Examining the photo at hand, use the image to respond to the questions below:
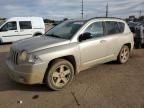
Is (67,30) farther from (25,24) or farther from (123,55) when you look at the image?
(25,24)

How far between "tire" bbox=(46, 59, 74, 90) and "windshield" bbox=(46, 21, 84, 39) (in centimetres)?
80

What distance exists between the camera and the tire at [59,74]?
5.04 m

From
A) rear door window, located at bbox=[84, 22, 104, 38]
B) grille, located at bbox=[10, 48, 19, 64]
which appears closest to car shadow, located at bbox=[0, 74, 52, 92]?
grille, located at bbox=[10, 48, 19, 64]

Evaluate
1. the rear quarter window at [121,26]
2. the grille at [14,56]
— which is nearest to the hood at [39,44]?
the grille at [14,56]

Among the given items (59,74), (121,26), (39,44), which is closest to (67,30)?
(39,44)

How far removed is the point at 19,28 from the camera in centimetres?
1442

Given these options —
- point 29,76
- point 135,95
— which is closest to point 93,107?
point 135,95

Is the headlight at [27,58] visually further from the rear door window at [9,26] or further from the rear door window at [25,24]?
the rear door window at [25,24]

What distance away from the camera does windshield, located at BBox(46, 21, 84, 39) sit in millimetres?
5762

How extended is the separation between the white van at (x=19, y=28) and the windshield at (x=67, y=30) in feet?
27.0

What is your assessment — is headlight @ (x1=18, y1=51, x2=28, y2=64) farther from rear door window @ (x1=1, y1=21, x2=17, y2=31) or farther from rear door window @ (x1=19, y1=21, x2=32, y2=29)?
rear door window @ (x1=19, y1=21, x2=32, y2=29)

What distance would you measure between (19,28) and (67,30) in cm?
908

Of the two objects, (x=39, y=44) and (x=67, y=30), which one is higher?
(x=67, y=30)

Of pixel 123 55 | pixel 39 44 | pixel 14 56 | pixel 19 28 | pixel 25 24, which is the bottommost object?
pixel 123 55
